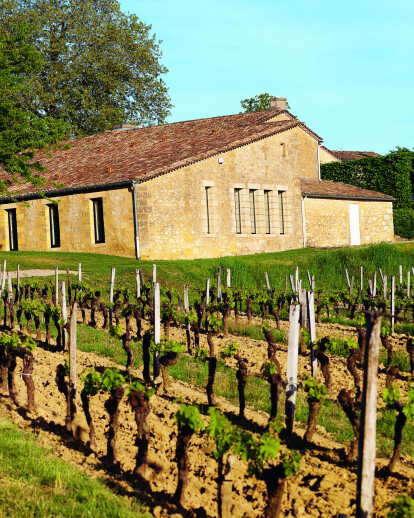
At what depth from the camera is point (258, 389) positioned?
10.3m

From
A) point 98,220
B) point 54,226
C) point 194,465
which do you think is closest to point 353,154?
point 54,226

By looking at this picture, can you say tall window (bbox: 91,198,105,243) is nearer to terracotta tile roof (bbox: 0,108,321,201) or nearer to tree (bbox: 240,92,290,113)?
terracotta tile roof (bbox: 0,108,321,201)

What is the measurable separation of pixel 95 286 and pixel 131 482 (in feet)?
51.6

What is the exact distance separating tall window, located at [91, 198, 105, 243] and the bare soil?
20197mm

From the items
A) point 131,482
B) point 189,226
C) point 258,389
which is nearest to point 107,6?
point 189,226

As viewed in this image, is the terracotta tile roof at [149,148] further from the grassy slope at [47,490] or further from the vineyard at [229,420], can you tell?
the grassy slope at [47,490]

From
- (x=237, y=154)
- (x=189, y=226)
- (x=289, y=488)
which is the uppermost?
(x=237, y=154)

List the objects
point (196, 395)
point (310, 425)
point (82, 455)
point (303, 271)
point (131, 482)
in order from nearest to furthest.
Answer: point (131, 482)
point (82, 455)
point (310, 425)
point (196, 395)
point (303, 271)

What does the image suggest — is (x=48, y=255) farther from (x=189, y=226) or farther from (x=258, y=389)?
(x=258, y=389)

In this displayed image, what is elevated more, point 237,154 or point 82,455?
point 237,154

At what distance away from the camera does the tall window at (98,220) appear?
98.3ft

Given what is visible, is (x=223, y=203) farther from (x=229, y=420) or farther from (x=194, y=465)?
(x=194, y=465)

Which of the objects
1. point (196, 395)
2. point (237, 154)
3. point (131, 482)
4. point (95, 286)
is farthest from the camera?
point (237, 154)

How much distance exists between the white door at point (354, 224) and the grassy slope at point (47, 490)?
3144 centimetres
